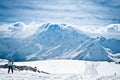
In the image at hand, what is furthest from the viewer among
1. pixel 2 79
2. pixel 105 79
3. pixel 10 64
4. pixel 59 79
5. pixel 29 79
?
pixel 10 64

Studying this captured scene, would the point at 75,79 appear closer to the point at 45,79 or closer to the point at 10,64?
the point at 45,79

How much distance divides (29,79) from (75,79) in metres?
6.20

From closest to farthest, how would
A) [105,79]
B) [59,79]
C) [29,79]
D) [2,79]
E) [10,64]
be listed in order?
[2,79] < [29,79] < [59,79] < [105,79] < [10,64]

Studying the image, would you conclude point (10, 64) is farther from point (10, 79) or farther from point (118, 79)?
point (118, 79)

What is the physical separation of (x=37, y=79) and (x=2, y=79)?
4176mm

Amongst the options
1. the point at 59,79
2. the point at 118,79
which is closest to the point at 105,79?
the point at 118,79

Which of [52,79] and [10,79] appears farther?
[52,79]

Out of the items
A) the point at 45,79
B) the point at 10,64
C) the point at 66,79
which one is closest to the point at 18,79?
the point at 45,79

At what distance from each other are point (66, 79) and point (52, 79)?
1.71m

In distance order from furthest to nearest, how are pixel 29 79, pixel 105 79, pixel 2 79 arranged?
1. pixel 105 79
2. pixel 29 79
3. pixel 2 79

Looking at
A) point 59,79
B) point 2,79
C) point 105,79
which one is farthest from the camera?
point 105,79

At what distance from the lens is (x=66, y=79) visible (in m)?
32.4

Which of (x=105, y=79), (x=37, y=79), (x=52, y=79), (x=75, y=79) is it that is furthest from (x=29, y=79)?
(x=105, y=79)

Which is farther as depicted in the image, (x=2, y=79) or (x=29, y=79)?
(x=29, y=79)
